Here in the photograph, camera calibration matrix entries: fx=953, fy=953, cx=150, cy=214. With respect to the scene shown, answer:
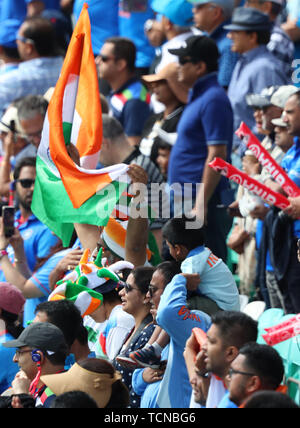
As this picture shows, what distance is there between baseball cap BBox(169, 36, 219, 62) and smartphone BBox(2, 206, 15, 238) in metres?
2.01

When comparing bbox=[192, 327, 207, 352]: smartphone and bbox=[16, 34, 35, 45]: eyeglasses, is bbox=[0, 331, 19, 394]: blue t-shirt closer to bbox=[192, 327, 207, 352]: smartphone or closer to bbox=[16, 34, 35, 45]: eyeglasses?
bbox=[192, 327, 207, 352]: smartphone

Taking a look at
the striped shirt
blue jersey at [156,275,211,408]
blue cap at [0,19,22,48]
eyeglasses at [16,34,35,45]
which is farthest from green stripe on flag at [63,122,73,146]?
blue cap at [0,19,22,48]

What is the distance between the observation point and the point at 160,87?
866 centimetres

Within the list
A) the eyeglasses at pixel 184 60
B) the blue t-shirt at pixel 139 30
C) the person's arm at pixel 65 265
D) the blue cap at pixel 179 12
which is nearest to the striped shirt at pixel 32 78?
the blue t-shirt at pixel 139 30

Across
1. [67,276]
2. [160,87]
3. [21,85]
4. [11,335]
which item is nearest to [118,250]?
[67,276]

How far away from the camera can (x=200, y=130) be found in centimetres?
789

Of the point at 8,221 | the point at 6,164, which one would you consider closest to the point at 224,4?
the point at 6,164

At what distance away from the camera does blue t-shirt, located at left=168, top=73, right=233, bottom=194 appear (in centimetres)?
773

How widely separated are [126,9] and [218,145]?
4034mm

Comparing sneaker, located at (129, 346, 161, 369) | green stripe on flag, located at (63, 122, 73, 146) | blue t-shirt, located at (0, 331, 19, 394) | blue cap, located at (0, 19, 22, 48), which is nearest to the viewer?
sneaker, located at (129, 346, 161, 369)

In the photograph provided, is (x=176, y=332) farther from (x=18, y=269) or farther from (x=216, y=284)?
(x=18, y=269)
